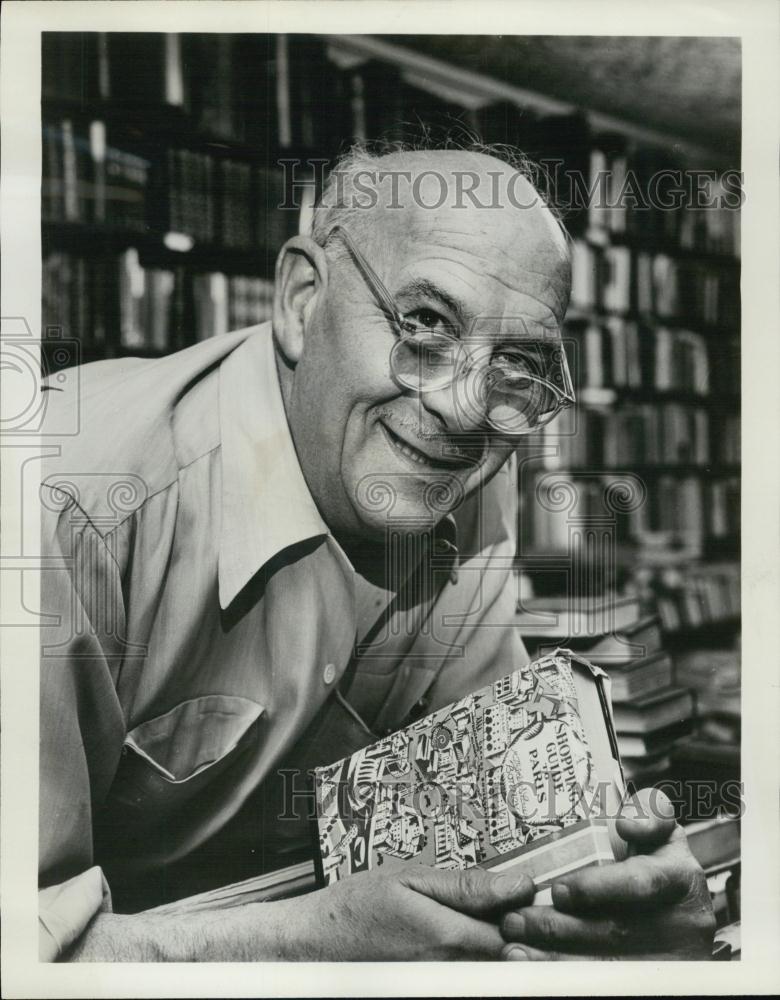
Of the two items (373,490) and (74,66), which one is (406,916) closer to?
(373,490)

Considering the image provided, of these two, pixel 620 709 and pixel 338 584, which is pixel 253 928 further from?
pixel 620 709

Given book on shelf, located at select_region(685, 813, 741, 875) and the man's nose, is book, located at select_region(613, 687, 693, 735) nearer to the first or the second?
book on shelf, located at select_region(685, 813, 741, 875)

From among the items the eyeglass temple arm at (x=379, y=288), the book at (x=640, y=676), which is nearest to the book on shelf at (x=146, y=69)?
the eyeglass temple arm at (x=379, y=288)

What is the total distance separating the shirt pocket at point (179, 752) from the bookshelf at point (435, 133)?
0.74 m

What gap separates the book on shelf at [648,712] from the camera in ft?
6.76

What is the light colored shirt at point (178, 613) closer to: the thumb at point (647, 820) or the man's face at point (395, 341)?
the man's face at point (395, 341)

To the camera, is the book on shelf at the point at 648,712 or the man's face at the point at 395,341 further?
the book on shelf at the point at 648,712

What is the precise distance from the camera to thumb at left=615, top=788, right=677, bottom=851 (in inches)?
79.7

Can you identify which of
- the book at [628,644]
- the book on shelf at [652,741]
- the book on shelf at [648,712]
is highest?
the book at [628,644]

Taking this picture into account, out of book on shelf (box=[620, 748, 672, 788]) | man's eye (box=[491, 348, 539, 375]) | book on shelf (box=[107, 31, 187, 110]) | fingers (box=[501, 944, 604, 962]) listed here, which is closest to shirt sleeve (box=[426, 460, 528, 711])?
man's eye (box=[491, 348, 539, 375])

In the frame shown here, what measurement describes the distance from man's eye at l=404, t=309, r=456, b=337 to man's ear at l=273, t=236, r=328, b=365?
214 mm

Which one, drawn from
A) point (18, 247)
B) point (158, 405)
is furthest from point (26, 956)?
point (18, 247)

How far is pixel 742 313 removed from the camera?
2.09 m

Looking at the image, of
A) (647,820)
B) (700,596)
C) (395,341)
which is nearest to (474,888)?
(647,820)
